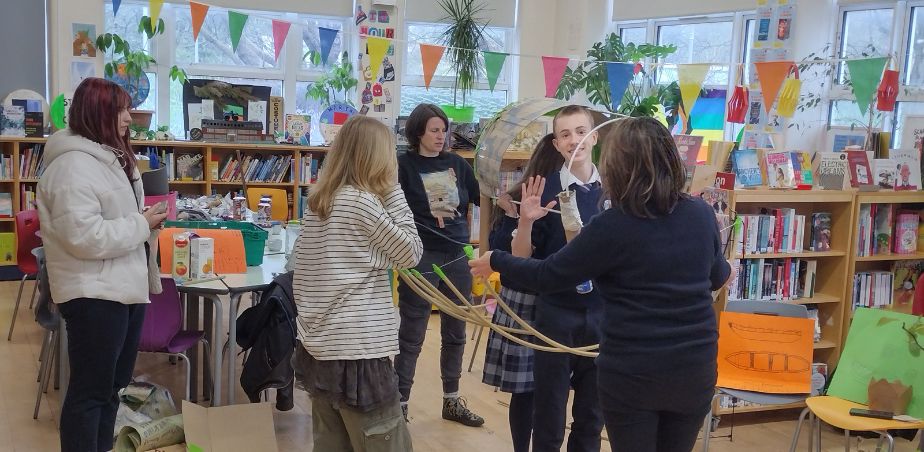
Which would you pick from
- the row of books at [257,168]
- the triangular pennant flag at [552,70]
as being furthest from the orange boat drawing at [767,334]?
the row of books at [257,168]

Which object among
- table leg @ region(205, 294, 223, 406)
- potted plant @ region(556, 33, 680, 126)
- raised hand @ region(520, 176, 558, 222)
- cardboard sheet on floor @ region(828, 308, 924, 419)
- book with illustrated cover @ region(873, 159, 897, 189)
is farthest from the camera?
potted plant @ region(556, 33, 680, 126)

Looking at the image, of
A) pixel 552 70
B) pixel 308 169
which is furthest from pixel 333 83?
pixel 552 70

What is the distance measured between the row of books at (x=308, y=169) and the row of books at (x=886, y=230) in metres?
4.84

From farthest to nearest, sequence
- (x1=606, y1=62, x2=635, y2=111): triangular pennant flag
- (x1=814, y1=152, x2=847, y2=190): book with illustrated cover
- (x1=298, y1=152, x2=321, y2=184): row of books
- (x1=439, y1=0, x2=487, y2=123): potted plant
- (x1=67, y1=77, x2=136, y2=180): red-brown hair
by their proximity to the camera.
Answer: (x1=439, y1=0, x2=487, y2=123): potted plant < (x1=298, y1=152, x2=321, y2=184): row of books < (x1=606, y1=62, x2=635, y2=111): triangular pennant flag < (x1=814, y1=152, x2=847, y2=190): book with illustrated cover < (x1=67, y1=77, x2=136, y2=180): red-brown hair

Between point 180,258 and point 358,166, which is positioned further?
point 180,258

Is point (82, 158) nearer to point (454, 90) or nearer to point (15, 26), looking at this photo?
point (15, 26)

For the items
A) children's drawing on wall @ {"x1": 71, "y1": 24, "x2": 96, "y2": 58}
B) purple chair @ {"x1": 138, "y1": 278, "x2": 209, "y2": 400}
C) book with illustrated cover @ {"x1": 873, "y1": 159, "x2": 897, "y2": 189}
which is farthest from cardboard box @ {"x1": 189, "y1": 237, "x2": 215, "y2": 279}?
children's drawing on wall @ {"x1": 71, "y1": 24, "x2": 96, "y2": 58}

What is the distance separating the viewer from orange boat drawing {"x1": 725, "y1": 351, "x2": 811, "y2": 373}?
386cm

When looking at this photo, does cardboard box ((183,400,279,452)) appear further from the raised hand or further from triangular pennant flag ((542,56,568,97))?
triangular pennant flag ((542,56,568,97))

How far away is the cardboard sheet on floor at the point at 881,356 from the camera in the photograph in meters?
3.48

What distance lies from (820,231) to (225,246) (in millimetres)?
3102

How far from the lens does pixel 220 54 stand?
8711 millimetres

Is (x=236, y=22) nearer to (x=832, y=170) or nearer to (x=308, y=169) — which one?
(x=308, y=169)

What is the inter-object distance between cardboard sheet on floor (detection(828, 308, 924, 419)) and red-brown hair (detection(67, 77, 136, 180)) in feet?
9.65
